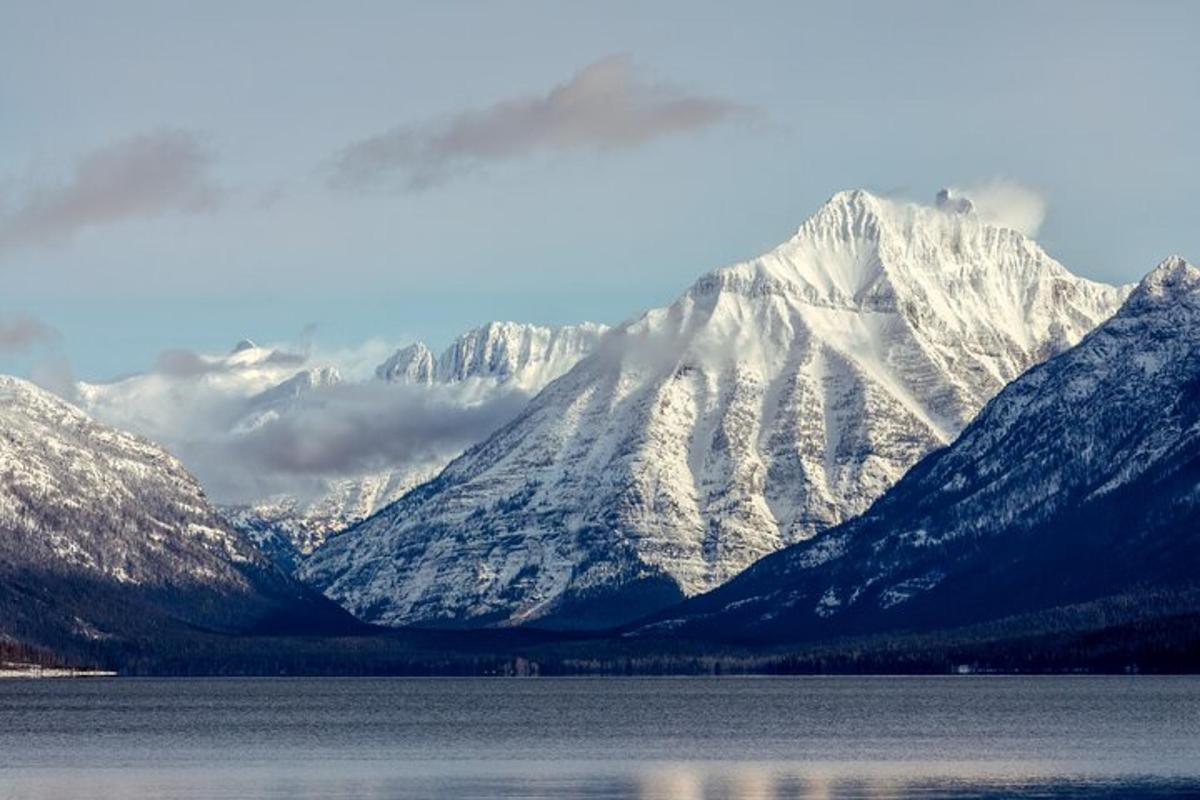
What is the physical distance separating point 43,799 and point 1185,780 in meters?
81.8

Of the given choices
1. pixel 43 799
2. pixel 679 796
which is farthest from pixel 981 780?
pixel 43 799

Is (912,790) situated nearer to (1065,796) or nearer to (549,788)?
(1065,796)

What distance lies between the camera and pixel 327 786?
196 m

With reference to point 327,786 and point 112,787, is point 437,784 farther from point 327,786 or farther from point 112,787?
point 112,787

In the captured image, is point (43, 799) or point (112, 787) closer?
point (43, 799)

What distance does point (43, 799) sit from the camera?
183875mm

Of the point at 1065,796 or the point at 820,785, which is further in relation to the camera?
the point at 820,785

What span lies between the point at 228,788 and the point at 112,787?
30.3 feet

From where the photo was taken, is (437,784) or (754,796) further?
(437,784)

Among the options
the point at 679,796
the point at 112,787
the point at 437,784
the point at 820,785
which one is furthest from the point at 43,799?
the point at 820,785

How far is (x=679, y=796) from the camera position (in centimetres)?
18500

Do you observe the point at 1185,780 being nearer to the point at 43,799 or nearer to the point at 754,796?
the point at 754,796

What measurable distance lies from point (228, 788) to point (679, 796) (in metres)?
34.9

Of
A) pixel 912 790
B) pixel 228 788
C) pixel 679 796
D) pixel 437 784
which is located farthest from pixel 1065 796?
pixel 228 788
